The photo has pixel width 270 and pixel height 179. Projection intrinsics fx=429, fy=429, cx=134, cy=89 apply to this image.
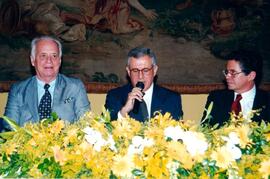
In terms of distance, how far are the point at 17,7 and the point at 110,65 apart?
4.78 feet

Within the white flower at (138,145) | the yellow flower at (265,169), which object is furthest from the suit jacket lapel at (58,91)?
the yellow flower at (265,169)

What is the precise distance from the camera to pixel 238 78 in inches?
161

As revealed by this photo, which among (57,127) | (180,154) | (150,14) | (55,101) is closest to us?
(180,154)

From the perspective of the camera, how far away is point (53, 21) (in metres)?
5.70

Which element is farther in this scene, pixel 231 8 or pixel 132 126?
pixel 231 8

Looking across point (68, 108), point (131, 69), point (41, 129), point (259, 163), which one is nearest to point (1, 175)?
point (41, 129)

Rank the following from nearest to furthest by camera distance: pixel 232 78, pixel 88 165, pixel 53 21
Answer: pixel 88 165 < pixel 232 78 < pixel 53 21

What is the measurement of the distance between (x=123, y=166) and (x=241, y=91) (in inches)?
102

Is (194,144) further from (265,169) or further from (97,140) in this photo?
(97,140)

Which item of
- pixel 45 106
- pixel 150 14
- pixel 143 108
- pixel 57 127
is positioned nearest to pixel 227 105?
pixel 143 108

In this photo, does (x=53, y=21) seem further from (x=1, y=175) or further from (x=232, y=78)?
(x=1, y=175)

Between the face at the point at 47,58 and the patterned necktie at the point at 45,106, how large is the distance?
5.5 inches

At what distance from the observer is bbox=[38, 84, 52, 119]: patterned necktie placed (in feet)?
12.0

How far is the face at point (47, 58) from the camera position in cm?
371
